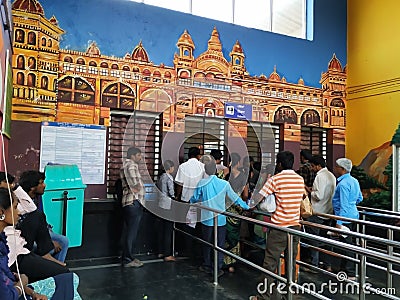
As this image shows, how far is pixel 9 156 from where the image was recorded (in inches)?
161

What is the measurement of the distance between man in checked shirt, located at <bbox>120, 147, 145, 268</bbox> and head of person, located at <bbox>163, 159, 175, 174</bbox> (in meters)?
0.41

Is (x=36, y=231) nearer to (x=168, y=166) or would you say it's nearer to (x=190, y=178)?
(x=190, y=178)

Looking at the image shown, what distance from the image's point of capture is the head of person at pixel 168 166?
449cm

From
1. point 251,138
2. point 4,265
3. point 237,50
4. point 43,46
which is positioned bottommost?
point 4,265

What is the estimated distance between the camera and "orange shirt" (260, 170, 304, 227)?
9.79 ft

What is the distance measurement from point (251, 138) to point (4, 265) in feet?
14.1

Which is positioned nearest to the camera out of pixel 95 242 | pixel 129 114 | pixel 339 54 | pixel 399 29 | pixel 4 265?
pixel 4 265

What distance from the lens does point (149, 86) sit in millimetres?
4902

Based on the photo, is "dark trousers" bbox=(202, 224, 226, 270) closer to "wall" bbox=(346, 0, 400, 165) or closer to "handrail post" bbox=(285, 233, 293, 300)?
"handrail post" bbox=(285, 233, 293, 300)

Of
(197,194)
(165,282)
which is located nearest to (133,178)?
(197,194)

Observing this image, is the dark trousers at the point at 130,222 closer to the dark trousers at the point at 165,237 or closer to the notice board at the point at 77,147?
the dark trousers at the point at 165,237

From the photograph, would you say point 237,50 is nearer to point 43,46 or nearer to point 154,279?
Result: point 43,46

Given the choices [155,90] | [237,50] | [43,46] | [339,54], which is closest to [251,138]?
[237,50]

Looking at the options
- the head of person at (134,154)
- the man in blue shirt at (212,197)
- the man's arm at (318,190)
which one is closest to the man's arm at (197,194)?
the man in blue shirt at (212,197)
